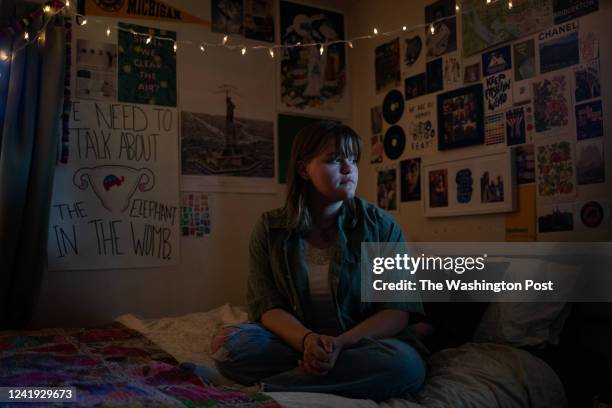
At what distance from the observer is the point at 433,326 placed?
5.29 feet

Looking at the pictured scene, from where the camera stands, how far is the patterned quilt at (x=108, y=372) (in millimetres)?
967

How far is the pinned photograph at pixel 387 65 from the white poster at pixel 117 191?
103 centimetres

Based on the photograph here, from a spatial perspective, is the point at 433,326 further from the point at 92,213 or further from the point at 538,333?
the point at 92,213

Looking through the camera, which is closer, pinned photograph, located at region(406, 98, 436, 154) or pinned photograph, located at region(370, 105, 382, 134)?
pinned photograph, located at region(406, 98, 436, 154)

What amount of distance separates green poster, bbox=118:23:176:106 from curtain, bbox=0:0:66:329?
334mm

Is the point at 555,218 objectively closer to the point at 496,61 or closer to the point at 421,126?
the point at 496,61

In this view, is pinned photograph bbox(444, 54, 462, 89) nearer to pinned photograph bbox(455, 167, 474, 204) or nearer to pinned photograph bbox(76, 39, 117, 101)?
pinned photograph bbox(455, 167, 474, 204)

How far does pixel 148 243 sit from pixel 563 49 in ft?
5.97

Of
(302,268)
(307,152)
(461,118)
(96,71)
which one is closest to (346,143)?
(307,152)

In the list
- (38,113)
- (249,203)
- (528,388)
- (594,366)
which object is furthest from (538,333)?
(38,113)

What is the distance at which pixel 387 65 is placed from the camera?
2609 mm

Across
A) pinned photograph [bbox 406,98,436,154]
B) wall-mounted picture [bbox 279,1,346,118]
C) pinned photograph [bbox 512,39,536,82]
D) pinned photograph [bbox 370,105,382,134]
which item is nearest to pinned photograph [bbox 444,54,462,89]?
pinned photograph [bbox 406,98,436,154]

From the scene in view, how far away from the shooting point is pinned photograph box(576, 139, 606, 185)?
1.64m

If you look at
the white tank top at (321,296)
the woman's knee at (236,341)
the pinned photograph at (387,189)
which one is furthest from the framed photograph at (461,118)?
the woman's knee at (236,341)
